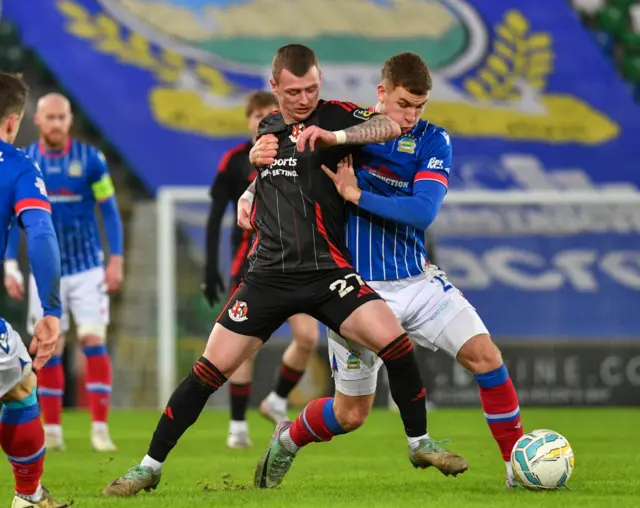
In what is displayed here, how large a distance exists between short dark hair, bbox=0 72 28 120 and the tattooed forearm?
4.05ft

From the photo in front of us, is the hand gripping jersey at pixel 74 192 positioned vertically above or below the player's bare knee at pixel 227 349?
above

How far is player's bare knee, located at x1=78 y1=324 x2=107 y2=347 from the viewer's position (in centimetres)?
775

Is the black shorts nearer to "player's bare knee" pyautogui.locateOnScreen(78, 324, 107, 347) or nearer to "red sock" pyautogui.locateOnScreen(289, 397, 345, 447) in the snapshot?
"red sock" pyautogui.locateOnScreen(289, 397, 345, 447)

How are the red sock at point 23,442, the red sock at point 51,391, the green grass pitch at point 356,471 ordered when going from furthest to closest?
the red sock at point 51,391
the green grass pitch at point 356,471
the red sock at point 23,442

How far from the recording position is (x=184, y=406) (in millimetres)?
4902

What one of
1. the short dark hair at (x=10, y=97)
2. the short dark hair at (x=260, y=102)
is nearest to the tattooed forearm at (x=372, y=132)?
the short dark hair at (x=10, y=97)

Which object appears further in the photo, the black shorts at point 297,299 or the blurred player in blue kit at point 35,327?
the black shorts at point 297,299

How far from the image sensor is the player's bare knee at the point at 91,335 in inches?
305

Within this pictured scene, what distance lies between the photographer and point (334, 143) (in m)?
4.83

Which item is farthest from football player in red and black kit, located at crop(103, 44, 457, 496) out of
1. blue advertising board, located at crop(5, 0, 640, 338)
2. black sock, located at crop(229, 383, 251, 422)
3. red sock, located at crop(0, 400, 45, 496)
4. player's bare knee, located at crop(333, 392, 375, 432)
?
blue advertising board, located at crop(5, 0, 640, 338)

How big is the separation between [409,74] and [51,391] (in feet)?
12.4

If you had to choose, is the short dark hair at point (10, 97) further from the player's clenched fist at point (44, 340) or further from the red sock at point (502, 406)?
the red sock at point (502, 406)

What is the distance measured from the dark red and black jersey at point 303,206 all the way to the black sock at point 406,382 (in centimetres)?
40

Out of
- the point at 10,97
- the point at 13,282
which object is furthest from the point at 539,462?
the point at 13,282
